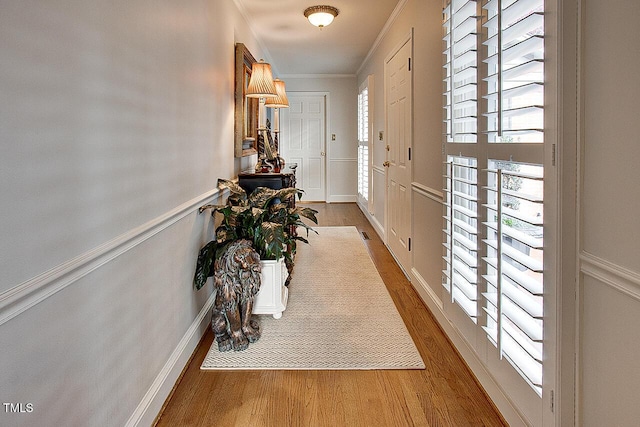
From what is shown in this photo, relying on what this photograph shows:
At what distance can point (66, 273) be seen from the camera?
44.8 inches

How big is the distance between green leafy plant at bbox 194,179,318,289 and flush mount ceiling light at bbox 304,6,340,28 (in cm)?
200

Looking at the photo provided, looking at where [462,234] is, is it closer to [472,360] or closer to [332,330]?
[472,360]

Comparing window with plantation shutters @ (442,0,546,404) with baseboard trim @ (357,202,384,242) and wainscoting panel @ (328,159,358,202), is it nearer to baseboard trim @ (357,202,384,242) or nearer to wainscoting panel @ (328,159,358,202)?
baseboard trim @ (357,202,384,242)

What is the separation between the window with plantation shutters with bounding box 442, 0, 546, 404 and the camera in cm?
151

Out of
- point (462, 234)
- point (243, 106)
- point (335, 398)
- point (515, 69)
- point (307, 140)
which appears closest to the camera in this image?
point (515, 69)

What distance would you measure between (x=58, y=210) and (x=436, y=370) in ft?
6.02

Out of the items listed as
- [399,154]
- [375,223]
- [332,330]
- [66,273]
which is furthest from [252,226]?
[375,223]

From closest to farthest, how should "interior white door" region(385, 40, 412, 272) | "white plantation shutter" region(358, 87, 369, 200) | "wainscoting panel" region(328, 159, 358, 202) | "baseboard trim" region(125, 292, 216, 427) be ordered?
"baseboard trim" region(125, 292, 216, 427) → "interior white door" region(385, 40, 412, 272) → "white plantation shutter" region(358, 87, 369, 200) → "wainscoting panel" region(328, 159, 358, 202)

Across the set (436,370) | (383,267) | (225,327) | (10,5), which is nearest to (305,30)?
(383,267)

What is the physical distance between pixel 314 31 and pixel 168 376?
421cm

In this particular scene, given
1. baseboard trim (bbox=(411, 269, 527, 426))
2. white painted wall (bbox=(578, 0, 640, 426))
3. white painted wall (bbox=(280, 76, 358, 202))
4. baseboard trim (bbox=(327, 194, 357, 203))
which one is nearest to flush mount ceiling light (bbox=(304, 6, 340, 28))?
baseboard trim (bbox=(411, 269, 527, 426))

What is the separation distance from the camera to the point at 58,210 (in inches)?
43.9

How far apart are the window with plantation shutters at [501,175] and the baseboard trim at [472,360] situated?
0.09 meters

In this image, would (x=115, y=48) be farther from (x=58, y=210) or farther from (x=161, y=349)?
(x=161, y=349)
